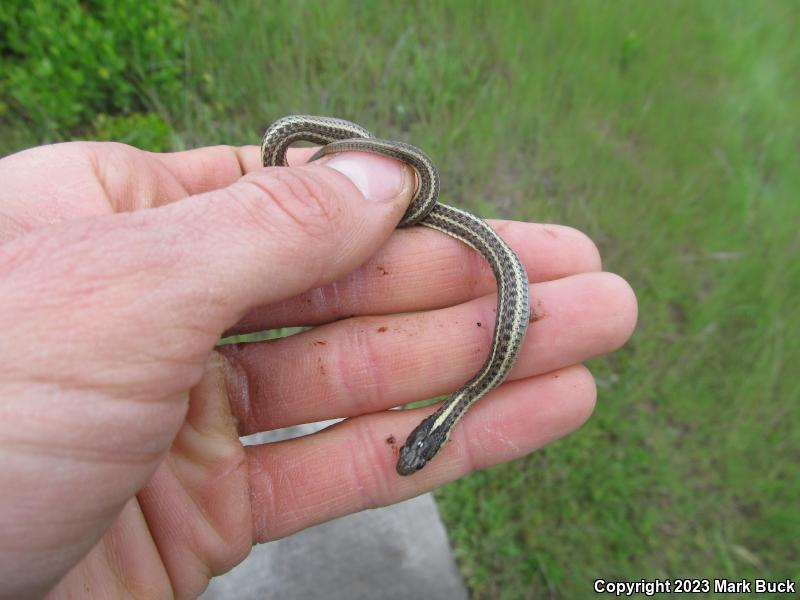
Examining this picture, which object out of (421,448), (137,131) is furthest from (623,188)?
(137,131)

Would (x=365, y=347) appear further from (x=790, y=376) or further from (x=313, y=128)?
(x=790, y=376)

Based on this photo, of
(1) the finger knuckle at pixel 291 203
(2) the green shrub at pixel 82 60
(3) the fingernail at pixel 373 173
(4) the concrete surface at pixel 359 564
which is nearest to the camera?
(1) the finger knuckle at pixel 291 203

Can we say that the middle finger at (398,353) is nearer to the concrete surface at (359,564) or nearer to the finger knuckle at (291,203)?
the finger knuckle at (291,203)

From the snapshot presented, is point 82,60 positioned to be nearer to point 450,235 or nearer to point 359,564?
point 450,235

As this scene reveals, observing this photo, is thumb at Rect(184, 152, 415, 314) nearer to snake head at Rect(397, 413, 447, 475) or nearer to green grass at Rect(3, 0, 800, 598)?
snake head at Rect(397, 413, 447, 475)

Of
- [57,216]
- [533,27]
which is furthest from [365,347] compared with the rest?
[533,27]

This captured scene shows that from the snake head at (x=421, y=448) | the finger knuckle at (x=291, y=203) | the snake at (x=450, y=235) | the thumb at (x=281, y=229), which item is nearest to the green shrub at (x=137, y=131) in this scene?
the snake at (x=450, y=235)
